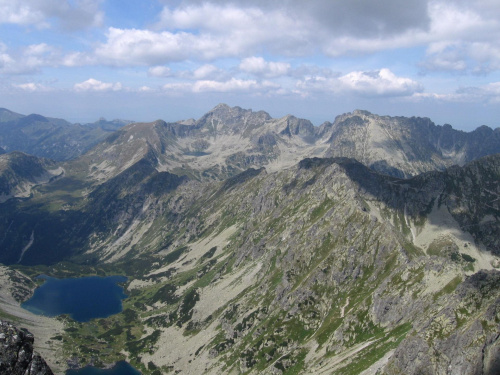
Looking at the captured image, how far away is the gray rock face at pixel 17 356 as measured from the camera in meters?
34.9

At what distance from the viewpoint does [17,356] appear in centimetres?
3556

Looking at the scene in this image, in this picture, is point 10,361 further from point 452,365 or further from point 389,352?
point 389,352

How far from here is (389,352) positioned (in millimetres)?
115250

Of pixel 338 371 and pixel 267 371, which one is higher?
pixel 338 371

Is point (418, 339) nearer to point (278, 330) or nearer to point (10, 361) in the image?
point (10, 361)

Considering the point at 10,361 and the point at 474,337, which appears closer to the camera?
the point at 10,361

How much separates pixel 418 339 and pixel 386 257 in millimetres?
104583

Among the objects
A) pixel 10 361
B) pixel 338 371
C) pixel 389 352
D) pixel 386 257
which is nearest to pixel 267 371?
pixel 338 371

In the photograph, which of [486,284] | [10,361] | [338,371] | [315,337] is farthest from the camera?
[315,337]

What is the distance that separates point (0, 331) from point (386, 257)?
189397mm

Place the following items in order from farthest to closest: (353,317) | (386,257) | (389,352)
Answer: (386,257)
(353,317)
(389,352)

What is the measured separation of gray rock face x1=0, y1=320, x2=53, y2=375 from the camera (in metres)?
34.9

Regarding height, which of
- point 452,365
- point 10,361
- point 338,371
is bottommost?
point 338,371

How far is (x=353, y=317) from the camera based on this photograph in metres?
159
